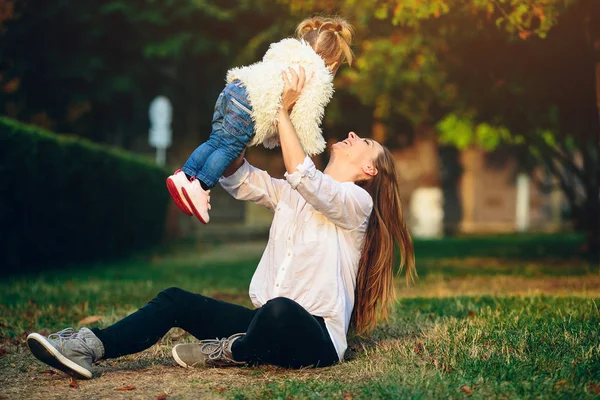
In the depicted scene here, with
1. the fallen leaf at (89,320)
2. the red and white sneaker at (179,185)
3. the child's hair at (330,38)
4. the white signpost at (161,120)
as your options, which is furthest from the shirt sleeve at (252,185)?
the white signpost at (161,120)

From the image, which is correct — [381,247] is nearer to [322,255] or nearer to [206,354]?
[322,255]

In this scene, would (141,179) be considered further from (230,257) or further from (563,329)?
(563,329)

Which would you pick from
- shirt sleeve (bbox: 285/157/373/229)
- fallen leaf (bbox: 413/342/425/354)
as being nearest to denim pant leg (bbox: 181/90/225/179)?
shirt sleeve (bbox: 285/157/373/229)

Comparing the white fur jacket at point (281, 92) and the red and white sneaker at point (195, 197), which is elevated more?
the white fur jacket at point (281, 92)

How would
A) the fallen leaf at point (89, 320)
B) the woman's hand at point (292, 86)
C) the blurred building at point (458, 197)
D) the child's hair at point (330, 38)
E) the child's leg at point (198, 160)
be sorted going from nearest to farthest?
1. the woman's hand at point (292, 86)
2. the child's leg at point (198, 160)
3. the child's hair at point (330, 38)
4. the fallen leaf at point (89, 320)
5. the blurred building at point (458, 197)

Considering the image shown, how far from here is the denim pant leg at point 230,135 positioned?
4250 millimetres

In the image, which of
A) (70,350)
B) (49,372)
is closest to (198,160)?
(70,350)

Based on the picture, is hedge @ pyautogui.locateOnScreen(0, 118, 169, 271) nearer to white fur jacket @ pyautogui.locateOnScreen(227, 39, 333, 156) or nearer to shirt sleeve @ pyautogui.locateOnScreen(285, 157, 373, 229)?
white fur jacket @ pyautogui.locateOnScreen(227, 39, 333, 156)

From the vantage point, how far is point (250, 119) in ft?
13.9

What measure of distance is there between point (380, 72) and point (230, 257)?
16.4 feet

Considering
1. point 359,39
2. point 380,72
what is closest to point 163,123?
point 380,72

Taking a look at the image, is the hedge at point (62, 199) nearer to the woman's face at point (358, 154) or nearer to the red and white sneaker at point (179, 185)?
the red and white sneaker at point (179, 185)

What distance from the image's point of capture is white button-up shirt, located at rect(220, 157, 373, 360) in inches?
161

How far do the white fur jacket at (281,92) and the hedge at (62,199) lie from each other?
6.12 metres
